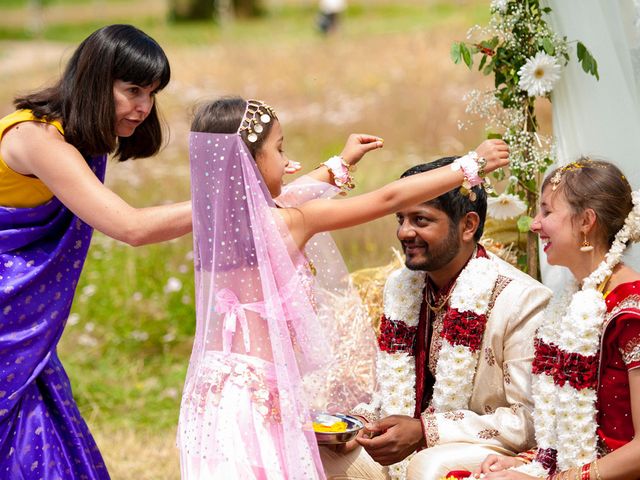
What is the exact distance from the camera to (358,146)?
14.2 feet

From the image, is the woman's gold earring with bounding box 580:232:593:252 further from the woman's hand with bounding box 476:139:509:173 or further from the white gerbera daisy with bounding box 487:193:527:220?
the white gerbera daisy with bounding box 487:193:527:220

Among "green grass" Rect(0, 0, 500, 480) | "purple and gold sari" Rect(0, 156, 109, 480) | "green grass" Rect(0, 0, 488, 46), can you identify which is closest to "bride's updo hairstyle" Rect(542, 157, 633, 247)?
"purple and gold sari" Rect(0, 156, 109, 480)

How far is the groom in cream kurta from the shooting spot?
4.05 meters

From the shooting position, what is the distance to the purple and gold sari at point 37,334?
12.9 feet

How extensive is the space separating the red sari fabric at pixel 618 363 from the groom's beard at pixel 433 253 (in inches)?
32.3

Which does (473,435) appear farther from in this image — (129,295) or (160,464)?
(129,295)

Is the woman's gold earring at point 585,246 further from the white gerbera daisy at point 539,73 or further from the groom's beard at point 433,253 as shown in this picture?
the white gerbera daisy at point 539,73

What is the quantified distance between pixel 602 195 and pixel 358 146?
43.2 inches

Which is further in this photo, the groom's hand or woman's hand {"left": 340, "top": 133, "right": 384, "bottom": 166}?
woman's hand {"left": 340, "top": 133, "right": 384, "bottom": 166}

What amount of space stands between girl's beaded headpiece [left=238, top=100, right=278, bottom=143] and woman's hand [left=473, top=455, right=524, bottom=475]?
4.76 feet

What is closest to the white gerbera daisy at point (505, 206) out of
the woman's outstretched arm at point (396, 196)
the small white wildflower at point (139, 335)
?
A: the woman's outstretched arm at point (396, 196)

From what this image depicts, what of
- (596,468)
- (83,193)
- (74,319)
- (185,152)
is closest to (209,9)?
(185,152)

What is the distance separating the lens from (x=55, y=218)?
399cm

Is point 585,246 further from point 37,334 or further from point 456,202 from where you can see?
point 37,334
